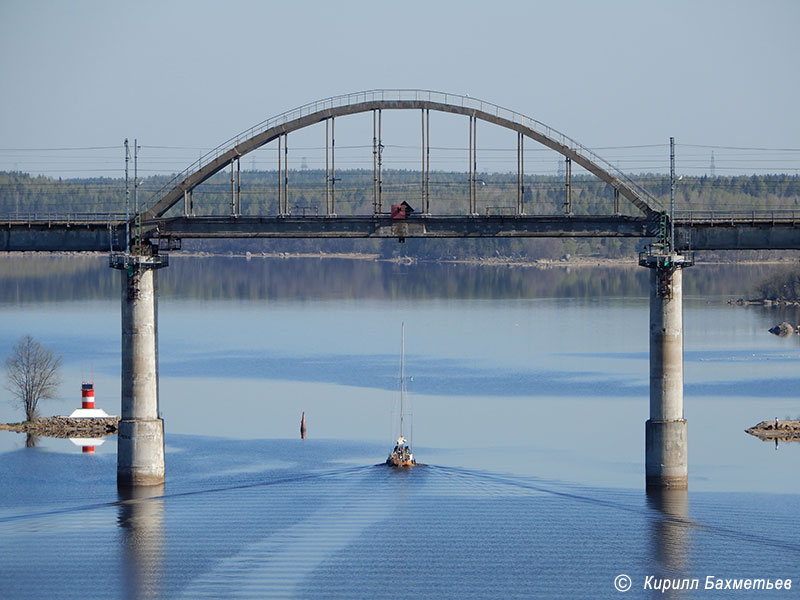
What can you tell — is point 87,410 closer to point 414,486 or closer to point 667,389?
point 414,486

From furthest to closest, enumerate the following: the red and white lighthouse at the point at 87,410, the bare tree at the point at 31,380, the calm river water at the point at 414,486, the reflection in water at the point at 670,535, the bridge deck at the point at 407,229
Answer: the bare tree at the point at 31,380 < the red and white lighthouse at the point at 87,410 < the bridge deck at the point at 407,229 < the reflection in water at the point at 670,535 < the calm river water at the point at 414,486

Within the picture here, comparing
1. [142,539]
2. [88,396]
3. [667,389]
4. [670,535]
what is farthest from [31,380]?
[670,535]

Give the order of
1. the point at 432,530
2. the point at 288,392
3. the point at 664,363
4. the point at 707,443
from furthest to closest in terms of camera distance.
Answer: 1. the point at 288,392
2. the point at 707,443
3. the point at 664,363
4. the point at 432,530

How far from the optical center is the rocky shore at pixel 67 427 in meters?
98.2

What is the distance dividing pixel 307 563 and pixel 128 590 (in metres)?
7.64

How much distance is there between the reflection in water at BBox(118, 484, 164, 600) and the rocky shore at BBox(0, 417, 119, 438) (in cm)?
2118

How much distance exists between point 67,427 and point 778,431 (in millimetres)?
45403

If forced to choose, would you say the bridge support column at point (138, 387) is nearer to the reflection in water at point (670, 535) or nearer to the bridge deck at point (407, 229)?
the bridge deck at point (407, 229)

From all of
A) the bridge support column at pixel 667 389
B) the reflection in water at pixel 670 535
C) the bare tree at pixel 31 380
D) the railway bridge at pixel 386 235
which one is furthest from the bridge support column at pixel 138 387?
the bare tree at pixel 31 380

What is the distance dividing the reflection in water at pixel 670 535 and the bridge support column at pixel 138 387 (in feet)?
82.2

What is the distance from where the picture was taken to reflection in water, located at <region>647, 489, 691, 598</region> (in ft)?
209

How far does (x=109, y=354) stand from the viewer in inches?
5630

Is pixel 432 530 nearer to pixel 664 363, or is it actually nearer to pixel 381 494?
pixel 381 494

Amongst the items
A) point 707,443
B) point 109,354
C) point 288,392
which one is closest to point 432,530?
point 707,443
